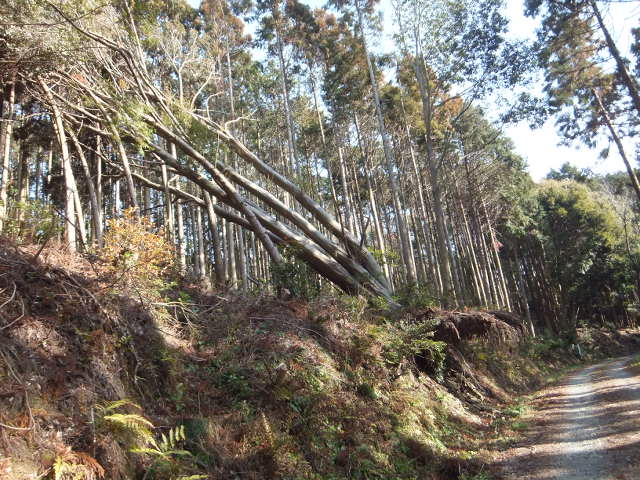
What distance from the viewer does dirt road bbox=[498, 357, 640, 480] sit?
202 inches

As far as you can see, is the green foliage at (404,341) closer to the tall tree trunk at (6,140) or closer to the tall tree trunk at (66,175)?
the tall tree trunk at (66,175)

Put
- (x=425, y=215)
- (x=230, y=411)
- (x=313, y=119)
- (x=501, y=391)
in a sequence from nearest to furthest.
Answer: (x=230, y=411) → (x=501, y=391) → (x=425, y=215) → (x=313, y=119)

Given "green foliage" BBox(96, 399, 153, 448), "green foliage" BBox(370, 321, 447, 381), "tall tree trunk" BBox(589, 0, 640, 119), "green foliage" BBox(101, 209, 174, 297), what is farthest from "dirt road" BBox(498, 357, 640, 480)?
"tall tree trunk" BBox(589, 0, 640, 119)

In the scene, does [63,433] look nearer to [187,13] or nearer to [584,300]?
[187,13]

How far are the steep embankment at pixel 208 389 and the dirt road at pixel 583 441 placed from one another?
2.50ft

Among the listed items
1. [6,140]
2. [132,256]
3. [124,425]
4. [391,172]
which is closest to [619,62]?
[391,172]

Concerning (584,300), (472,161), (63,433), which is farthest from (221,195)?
(584,300)

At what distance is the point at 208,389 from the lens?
4.83 m

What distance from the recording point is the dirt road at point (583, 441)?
5141 mm

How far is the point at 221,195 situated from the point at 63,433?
6974 mm

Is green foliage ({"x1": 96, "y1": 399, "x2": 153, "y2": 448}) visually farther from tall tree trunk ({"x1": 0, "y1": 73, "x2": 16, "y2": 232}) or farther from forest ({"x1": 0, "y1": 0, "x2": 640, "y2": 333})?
tall tree trunk ({"x1": 0, "y1": 73, "x2": 16, "y2": 232})

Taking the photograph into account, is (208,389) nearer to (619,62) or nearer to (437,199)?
(437,199)

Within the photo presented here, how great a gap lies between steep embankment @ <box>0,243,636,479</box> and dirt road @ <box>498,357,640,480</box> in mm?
762

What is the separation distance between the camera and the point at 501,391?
36.1ft
